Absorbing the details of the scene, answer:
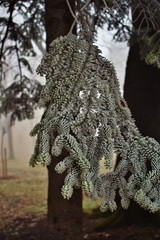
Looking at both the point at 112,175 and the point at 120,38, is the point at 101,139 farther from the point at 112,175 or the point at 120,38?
the point at 120,38

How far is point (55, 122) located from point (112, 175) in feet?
1.44

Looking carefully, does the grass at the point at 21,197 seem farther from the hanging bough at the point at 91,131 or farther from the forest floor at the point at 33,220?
the hanging bough at the point at 91,131

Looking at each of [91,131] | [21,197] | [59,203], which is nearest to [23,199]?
[21,197]

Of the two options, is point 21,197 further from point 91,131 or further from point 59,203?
point 91,131

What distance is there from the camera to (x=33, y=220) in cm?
782

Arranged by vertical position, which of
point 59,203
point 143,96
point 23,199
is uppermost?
point 143,96

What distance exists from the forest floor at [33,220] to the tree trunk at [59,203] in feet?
0.86

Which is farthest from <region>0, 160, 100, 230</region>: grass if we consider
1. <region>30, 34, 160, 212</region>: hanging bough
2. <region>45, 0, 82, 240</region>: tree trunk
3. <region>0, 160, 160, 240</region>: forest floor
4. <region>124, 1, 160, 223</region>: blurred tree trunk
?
<region>30, 34, 160, 212</region>: hanging bough

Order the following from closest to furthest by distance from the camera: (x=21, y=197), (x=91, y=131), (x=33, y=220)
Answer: (x=91, y=131)
(x=33, y=220)
(x=21, y=197)

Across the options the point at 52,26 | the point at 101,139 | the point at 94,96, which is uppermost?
the point at 52,26

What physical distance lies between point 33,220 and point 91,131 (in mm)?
6384

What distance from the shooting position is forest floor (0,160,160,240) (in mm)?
6305

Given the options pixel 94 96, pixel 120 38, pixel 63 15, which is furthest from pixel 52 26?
pixel 94 96

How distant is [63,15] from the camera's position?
4.46 meters
